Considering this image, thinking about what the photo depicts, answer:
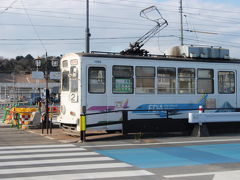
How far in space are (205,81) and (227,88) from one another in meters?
1.33

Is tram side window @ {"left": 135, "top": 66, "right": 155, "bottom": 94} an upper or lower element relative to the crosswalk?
upper

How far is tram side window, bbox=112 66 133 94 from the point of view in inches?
558

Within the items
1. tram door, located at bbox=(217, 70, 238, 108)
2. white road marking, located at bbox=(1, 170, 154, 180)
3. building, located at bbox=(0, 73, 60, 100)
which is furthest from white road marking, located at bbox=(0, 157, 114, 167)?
building, located at bbox=(0, 73, 60, 100)

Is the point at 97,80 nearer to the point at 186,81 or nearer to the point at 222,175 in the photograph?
the point at 186,81

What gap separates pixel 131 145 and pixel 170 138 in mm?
2642

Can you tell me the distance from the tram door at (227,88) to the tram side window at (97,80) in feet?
19.0

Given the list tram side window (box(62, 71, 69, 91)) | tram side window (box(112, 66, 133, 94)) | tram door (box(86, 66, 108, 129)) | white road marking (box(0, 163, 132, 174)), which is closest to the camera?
white road marking (box(0, 163, 132, 174))

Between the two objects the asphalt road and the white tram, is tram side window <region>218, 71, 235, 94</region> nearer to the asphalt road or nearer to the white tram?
the white tram

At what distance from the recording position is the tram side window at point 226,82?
16250 millimetres

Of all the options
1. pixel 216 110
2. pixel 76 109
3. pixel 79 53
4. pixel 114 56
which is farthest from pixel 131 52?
pixel 216 110

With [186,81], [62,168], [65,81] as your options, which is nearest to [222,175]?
[62,168]

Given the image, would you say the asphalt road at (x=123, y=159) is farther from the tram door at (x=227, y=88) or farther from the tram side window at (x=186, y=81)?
the tram door at (x=227, y=88)

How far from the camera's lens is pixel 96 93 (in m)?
13.8

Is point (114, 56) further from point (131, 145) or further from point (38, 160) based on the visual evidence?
point (38, 160)
